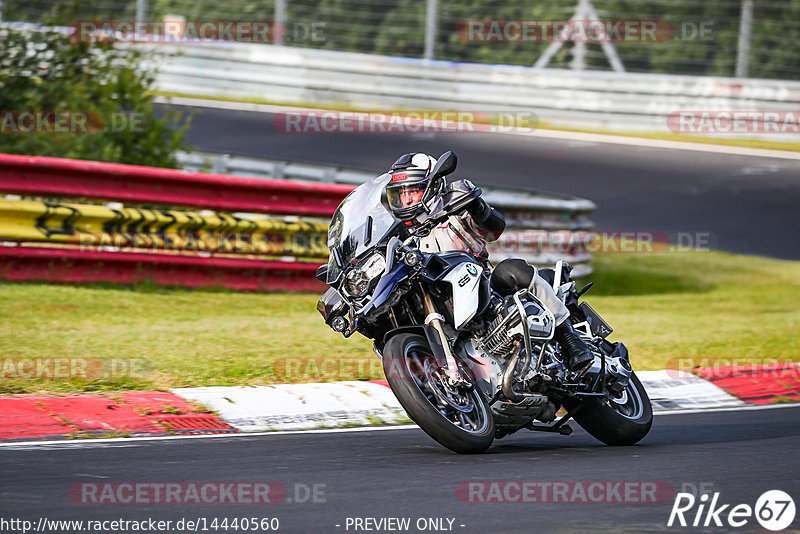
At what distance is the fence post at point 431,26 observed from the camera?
21656 mm

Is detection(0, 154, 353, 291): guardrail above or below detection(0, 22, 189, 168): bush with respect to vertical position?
below

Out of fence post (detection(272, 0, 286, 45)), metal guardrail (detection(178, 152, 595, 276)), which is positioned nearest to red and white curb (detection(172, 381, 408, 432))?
metal guardrail (detection(178, 152, 595, 276))

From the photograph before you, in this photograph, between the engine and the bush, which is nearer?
the engine

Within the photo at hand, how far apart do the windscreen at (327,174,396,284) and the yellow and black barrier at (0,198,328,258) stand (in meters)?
5.38

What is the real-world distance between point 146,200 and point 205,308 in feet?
4.04

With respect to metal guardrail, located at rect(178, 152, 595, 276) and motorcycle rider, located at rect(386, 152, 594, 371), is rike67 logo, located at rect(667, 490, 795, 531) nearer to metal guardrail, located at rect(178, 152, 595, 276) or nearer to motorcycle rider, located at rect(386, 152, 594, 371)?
motorcycle rider, located at rect(386, 152, 594, 371)

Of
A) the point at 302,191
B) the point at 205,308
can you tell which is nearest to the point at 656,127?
the point at 302,191

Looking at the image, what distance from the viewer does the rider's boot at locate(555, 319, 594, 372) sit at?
658 centimetres

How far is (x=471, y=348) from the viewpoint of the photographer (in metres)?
6.20

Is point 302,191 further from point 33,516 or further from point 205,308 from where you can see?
point 33,516

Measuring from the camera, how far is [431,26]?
21844mm

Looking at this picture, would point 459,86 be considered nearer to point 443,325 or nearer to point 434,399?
point 443,325

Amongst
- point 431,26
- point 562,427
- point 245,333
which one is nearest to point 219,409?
point 562,427

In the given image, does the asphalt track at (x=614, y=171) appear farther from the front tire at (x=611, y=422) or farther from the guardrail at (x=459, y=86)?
the front tire at (x=611, y=422)
